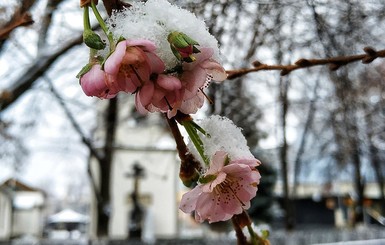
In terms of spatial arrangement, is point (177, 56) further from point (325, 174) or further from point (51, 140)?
point (325, 174)

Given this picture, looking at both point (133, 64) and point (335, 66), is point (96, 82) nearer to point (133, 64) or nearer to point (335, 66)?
point (133, 64)

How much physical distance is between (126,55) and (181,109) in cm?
13

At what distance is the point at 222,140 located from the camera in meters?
0.60

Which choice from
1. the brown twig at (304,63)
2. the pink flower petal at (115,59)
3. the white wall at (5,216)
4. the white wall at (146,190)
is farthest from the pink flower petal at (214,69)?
the white wall at (5,216)

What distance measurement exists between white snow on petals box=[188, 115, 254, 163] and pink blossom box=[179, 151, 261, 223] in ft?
0.05

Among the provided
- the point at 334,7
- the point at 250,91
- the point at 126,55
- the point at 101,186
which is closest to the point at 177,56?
the point at 126,55

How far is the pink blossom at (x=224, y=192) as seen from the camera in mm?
557

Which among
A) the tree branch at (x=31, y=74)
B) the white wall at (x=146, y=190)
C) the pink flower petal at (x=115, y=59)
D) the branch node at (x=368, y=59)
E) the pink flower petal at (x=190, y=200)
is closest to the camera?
the pink flower petal at (x=115, y=59)

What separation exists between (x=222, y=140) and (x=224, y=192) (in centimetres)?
7

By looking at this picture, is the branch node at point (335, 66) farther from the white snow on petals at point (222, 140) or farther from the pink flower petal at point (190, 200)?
the pink flower petal at point (190, 200)

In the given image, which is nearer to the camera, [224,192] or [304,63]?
[224,192]

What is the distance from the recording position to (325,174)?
707 inches

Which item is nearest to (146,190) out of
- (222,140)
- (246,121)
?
(246,121)

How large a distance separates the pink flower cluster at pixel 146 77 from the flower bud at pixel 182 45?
0.02 metres
